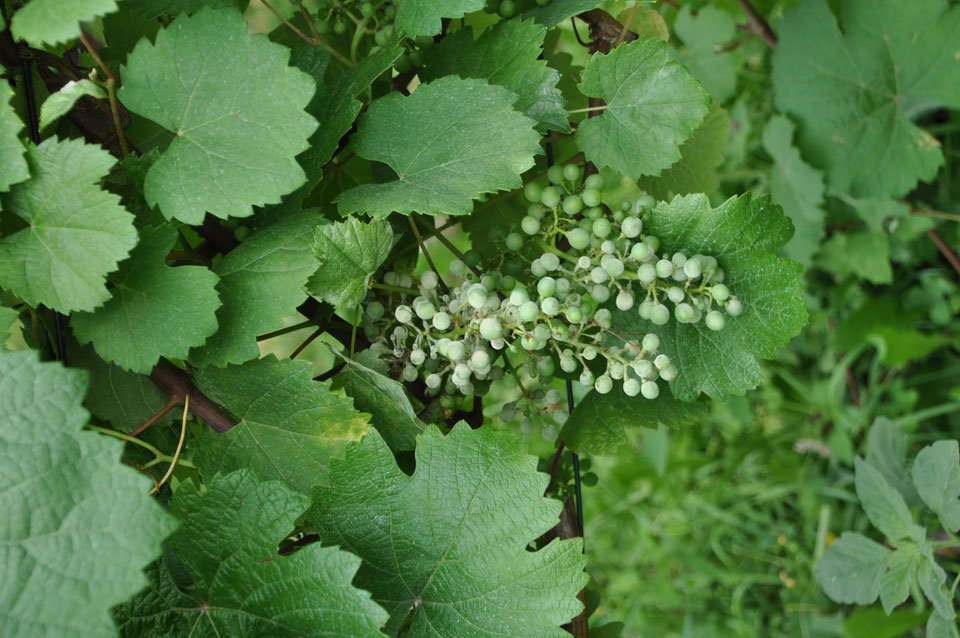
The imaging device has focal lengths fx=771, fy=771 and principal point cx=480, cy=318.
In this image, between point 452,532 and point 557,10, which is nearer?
point 452,532

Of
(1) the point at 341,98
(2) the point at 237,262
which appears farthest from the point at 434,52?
(2) the point at 237,262

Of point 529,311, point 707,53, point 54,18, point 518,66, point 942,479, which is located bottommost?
point 942,479

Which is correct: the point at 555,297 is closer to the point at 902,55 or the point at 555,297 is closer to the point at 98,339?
the point at 98,339

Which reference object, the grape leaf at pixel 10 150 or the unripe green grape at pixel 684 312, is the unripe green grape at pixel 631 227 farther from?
the grape leaf at pixel 10 150

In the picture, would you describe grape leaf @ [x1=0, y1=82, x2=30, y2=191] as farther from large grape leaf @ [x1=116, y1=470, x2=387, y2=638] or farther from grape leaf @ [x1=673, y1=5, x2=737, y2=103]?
grape leaf @ [x1=673, y1=5, x2=737, y2=103]

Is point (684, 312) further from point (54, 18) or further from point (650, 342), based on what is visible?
point (54, 18)

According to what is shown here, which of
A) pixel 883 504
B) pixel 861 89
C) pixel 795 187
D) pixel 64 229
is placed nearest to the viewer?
pixel 64 229

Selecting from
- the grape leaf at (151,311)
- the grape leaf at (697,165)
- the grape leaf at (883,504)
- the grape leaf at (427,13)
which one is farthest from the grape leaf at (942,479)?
the grape leaf at (151,311)

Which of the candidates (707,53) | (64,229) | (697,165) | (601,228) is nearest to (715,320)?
(601,228)
